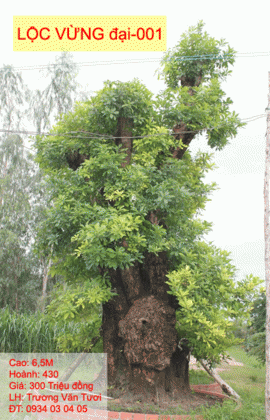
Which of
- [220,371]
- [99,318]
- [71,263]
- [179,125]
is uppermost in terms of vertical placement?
[179,125]

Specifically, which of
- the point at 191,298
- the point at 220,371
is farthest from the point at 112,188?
the point at 220,371

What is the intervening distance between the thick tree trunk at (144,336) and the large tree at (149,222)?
16 mm

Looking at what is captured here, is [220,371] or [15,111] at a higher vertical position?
[15,111]

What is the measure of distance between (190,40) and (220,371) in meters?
8.17

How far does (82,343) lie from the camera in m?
6.51

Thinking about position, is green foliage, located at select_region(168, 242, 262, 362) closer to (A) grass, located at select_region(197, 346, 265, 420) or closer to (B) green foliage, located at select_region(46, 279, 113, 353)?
(A) grass, located at select_region(197, 346, 265, 420)

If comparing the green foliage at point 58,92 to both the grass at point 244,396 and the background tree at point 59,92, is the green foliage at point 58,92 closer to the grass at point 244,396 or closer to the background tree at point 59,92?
the background tree at point 59,92

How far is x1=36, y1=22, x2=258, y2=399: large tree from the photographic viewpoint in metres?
5.32

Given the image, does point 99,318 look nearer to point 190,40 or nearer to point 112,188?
point 112,188

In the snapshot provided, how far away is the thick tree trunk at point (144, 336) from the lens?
538 cm

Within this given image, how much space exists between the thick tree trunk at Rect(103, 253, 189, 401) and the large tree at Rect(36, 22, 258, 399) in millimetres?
16

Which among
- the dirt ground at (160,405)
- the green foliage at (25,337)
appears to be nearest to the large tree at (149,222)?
the dirt ground at (160,405)

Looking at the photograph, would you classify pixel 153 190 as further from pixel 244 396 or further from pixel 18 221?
pixel 18 221

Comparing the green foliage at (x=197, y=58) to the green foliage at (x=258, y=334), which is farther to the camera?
the green foliage at (x=258, y=334)
